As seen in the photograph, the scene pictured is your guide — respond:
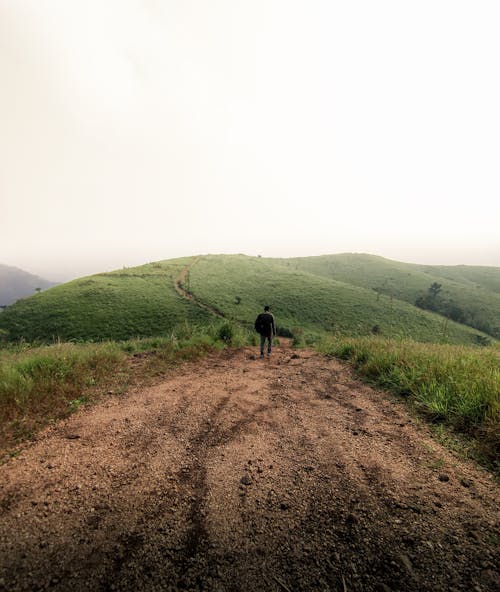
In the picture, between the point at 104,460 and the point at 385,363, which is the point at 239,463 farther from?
the point at 385,363

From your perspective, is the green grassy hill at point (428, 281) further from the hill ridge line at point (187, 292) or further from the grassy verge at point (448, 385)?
the grassy verge at point (448, 385)

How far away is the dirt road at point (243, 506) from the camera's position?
94.8 inches

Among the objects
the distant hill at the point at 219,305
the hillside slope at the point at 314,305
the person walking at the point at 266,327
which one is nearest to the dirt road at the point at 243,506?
the person walking at the point at 266,327

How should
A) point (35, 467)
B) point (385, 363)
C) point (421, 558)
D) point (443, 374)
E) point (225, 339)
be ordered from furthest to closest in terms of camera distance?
point (225, 339), point (385, 363), point (443, 374), point (35, 467), point (421, 558)

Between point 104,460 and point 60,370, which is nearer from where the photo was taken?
point 104,460

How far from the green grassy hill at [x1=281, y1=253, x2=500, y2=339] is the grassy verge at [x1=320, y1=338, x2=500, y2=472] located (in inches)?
2463

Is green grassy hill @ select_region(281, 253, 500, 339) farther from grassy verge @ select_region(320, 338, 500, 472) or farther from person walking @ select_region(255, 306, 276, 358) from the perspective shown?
grassy verge @ select_region(320, 338, 500, 472)

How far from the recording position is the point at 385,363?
805cm

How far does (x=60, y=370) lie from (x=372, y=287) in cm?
7474

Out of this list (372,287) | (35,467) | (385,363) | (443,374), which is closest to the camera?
(35,467)

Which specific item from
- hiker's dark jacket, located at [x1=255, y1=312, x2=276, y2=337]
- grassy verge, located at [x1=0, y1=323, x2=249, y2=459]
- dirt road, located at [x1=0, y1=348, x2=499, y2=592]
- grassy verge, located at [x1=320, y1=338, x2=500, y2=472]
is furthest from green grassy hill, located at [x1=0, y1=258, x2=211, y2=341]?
dirt road, located at [x1=0, y1=348, x2=499, y2=592]

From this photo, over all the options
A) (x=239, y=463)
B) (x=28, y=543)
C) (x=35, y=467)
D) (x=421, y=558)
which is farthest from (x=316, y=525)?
(x=35, y=467)

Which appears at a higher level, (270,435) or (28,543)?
(28,543)

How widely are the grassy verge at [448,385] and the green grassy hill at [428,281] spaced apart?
62556 mm
